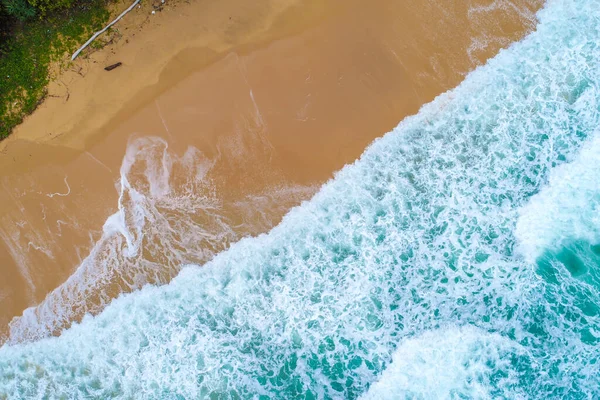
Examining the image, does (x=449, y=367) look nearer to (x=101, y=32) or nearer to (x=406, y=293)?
(x=406, y=293)

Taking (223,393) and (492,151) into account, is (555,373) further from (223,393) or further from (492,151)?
(223,393)

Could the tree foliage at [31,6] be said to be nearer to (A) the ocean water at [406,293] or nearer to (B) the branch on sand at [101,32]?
(B) the branch on sand at [101,32]

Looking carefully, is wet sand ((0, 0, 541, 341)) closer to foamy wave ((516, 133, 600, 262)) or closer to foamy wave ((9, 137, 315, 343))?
foamy wave ((9, 137, 315, 343))

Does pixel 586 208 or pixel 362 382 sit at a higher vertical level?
pixel 586 208

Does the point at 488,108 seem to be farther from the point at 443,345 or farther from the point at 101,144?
the point at 101,144

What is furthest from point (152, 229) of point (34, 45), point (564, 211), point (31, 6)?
point (564, 211)

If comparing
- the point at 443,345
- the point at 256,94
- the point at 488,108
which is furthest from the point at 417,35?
the point at 443,345

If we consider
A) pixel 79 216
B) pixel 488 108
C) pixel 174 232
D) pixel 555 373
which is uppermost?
pixel 79 216

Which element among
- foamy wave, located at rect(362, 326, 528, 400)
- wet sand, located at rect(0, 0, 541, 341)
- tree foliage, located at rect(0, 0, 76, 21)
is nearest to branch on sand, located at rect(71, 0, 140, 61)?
wet sand, located at rect(0, 0, 541, 341)
